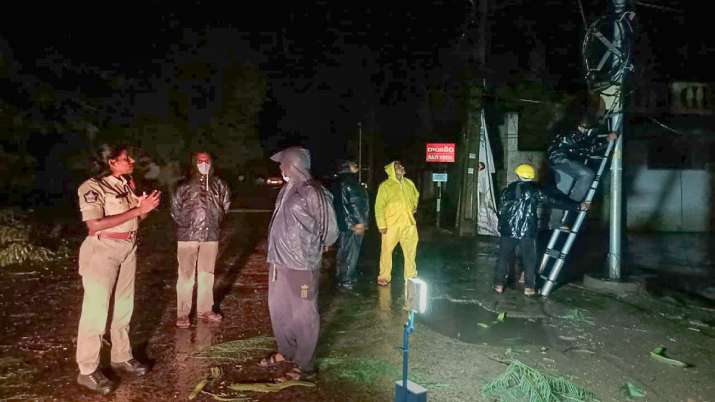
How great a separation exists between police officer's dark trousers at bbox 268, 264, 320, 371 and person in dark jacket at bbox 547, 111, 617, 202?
16.1 ft

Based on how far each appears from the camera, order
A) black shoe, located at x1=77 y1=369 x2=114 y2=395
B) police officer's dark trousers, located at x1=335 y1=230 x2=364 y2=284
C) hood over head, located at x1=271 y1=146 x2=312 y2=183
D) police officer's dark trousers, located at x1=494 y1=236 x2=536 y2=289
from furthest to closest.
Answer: police officer's dark trousers, located at x1=335 y1=230 x2=364 y2=284, police officer's dark trousers, located at x1=494 y1=236 x2=536 y2=289, hood over head, located at x1=271 y1=146 x2=312 y2=183, black shoe, located at x1=77 y1=369 x2=114 y2=395

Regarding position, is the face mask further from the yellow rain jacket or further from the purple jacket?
the yellow rain jacket

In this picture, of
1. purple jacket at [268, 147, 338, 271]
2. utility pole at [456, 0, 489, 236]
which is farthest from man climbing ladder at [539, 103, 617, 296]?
utility pole at [456, 0, 489, 236]

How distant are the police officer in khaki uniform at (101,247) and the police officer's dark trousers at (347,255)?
164 inches

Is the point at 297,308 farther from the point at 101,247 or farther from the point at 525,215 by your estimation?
the point at 525,215

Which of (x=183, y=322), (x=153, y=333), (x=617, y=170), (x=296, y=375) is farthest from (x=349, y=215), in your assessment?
(x=617, y=170)

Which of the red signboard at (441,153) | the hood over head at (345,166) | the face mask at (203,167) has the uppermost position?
the red signboard at (441,153)

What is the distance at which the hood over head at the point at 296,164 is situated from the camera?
202 inches

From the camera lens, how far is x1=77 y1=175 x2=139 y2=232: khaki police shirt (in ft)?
15.1

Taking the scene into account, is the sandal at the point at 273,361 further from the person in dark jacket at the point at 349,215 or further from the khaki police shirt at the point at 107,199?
Result: the person in dark jacket at the point at 349,215

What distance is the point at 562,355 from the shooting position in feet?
19.1

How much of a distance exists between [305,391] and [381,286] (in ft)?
13.6

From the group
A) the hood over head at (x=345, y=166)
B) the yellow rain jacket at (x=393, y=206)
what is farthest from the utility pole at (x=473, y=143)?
the hood over head at (x=345, y=166)

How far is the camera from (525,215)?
8.05 meters
